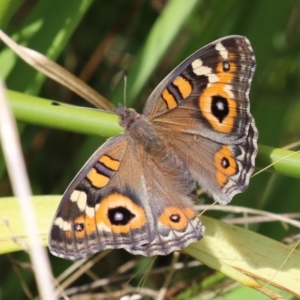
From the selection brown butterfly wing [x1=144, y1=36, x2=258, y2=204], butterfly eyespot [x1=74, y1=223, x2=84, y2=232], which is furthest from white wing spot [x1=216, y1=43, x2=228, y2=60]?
butterfly eyespot [x1=74, y1=223, x2=84, y2=232]

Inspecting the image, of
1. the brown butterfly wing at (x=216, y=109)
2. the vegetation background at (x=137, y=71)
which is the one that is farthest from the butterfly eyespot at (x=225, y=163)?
the vegetation background at (x=137, y=71)

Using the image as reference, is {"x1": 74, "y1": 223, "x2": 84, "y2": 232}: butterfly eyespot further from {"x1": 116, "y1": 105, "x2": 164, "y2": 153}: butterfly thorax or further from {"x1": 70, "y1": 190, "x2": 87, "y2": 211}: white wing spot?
{"x1": 116, "y1": 105, "x2": 164, "y2": 153}: butterfly thorax

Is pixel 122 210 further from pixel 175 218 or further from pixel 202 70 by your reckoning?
pixel 202 70

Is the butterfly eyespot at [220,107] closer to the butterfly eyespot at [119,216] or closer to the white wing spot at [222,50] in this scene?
the white wing spot at [222,50]

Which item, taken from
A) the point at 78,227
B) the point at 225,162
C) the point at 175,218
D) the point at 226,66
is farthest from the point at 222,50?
the point at 78,227

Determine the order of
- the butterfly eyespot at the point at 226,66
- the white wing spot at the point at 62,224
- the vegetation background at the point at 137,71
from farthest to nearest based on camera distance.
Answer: the vegetation background at the point at 137,71
the butterfly eyespot at the point at 226,66
the white wing spot at the point at 62,224

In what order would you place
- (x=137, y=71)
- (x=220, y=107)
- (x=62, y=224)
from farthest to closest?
1. (x=137, y=71)
2. (x=220, y=107)
3. (x=62, y=224)

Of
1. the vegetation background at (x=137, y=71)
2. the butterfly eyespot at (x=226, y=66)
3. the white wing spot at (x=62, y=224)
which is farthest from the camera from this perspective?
the vegetation background at (x=137, y=71)
